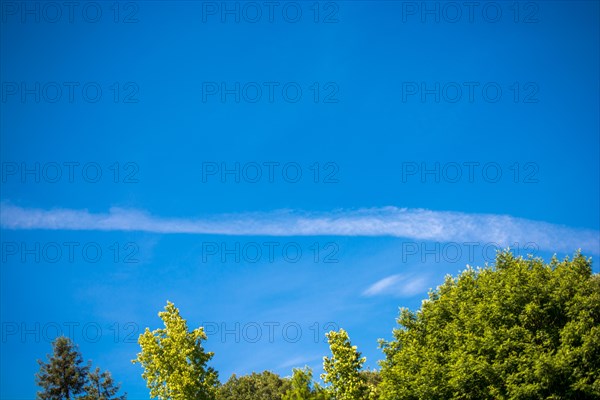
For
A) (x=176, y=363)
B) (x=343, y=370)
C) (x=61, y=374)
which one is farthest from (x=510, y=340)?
(x=61, y=374)

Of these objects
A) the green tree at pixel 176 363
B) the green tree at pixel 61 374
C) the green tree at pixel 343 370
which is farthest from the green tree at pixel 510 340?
the green tree at pixel 61 374

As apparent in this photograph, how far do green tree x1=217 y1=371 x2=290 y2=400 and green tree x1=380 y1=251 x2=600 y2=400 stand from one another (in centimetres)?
5946

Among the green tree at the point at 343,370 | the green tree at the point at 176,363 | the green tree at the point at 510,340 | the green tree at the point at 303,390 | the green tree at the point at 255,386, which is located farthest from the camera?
the green tree at the point at 255,386

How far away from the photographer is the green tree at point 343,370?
189ft

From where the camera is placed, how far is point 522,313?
149 ft

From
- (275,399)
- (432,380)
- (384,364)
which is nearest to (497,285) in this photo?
(432,380)

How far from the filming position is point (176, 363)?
4991 centimetres

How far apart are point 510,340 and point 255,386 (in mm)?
76301

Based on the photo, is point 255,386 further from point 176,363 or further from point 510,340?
point 510,340

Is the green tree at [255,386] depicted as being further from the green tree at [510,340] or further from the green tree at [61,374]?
the green tree at [510,340]

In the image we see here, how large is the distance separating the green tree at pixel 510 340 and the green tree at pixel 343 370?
17.6 feet

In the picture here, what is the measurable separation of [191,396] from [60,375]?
35.5m

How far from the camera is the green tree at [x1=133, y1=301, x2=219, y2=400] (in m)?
49.0

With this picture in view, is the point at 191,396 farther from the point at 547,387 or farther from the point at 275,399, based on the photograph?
the point at 275,399
